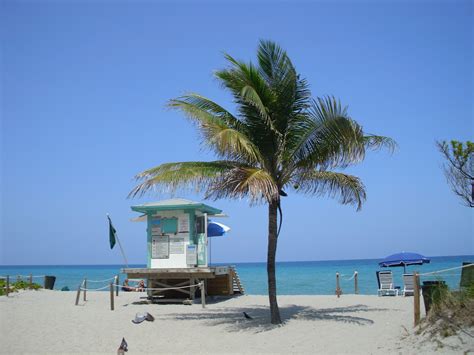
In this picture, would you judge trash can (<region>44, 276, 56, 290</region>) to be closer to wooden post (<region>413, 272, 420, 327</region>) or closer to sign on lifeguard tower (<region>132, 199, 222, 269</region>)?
sign on lifeguard tower (<region>132, 199, 222, 269</region>)

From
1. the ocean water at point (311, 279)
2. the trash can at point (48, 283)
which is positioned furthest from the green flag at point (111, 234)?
the trash can at point (48, 283)

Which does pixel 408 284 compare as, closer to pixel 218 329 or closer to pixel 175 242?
pixel 175 242

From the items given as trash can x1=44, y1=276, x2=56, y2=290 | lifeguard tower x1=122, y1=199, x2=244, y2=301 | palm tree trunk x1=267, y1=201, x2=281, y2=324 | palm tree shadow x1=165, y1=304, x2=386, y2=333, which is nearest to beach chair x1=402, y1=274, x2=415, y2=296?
palm tree shadow x1=165, y1=304, x2=386, y2=333

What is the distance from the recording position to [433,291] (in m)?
10.7

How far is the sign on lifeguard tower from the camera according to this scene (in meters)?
19.0

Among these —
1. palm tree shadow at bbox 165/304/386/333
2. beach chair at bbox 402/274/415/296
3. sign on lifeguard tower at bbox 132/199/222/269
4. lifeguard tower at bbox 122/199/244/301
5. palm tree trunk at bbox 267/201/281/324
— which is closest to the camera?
palm tree shadow at bbox 165/304/386/333

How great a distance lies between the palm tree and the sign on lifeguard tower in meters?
5.75

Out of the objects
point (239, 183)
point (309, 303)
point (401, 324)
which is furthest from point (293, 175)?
point (309, 303)

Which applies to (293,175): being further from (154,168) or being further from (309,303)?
(309,303)

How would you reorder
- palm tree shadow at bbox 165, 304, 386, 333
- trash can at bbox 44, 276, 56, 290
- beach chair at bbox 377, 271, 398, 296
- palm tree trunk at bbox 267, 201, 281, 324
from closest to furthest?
palm tree shadow at bbox 165, 304, 386, 333
palm tree trunk at bbox 267, 201, 281, 324
beach chair at bbox 377, 271, 398, 296
trash can at bbox 44, 276, 56, 290

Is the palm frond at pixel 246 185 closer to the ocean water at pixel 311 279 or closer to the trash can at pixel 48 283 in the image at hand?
the ocean water at pixel 311 279

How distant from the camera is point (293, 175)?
1390cm

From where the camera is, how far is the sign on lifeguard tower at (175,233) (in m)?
19.0

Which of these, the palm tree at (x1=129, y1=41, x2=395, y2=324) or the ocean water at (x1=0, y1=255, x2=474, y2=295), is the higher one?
the palm tree at (x1=129, y1=41, x2=395, y2=324)
